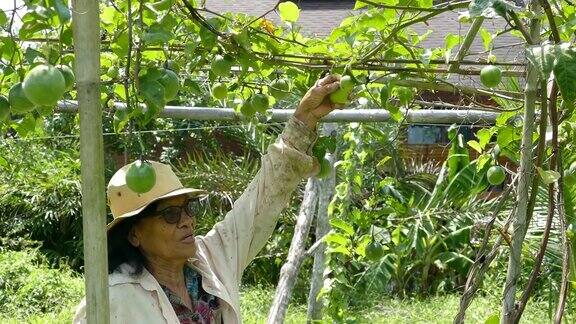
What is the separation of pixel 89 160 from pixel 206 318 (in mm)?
1379

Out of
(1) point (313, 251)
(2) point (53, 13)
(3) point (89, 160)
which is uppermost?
(2) point (53, 13)

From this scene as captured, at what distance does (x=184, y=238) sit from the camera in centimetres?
258

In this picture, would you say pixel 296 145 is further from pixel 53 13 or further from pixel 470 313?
pixel 470 313

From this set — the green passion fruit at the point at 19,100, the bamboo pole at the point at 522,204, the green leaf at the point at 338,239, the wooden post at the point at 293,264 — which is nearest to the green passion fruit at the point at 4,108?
the green passion fruit at the point at 19,100

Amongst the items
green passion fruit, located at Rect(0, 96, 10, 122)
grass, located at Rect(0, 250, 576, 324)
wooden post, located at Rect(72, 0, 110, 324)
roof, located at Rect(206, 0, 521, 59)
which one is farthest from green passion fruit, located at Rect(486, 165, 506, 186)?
roof, located at Rect(206, 0, 521, 59)

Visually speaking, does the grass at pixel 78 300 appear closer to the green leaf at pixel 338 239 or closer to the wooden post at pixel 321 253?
the wooden post at pixel 321 253

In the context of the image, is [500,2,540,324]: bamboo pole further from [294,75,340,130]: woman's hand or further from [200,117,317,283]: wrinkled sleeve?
[200,117,317,283]: wrinkled sleeve

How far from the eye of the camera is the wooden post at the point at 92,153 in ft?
4.10

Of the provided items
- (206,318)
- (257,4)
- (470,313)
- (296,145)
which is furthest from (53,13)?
(257,4)

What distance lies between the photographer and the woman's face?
256cm

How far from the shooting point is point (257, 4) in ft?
35.1

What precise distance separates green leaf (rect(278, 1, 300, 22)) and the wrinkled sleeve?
280 mm

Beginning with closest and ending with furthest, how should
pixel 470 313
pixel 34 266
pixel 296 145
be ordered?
pixel 296 145 < pixel 470 313 < pixel 34 266

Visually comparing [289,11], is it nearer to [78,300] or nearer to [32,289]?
[78,300]
